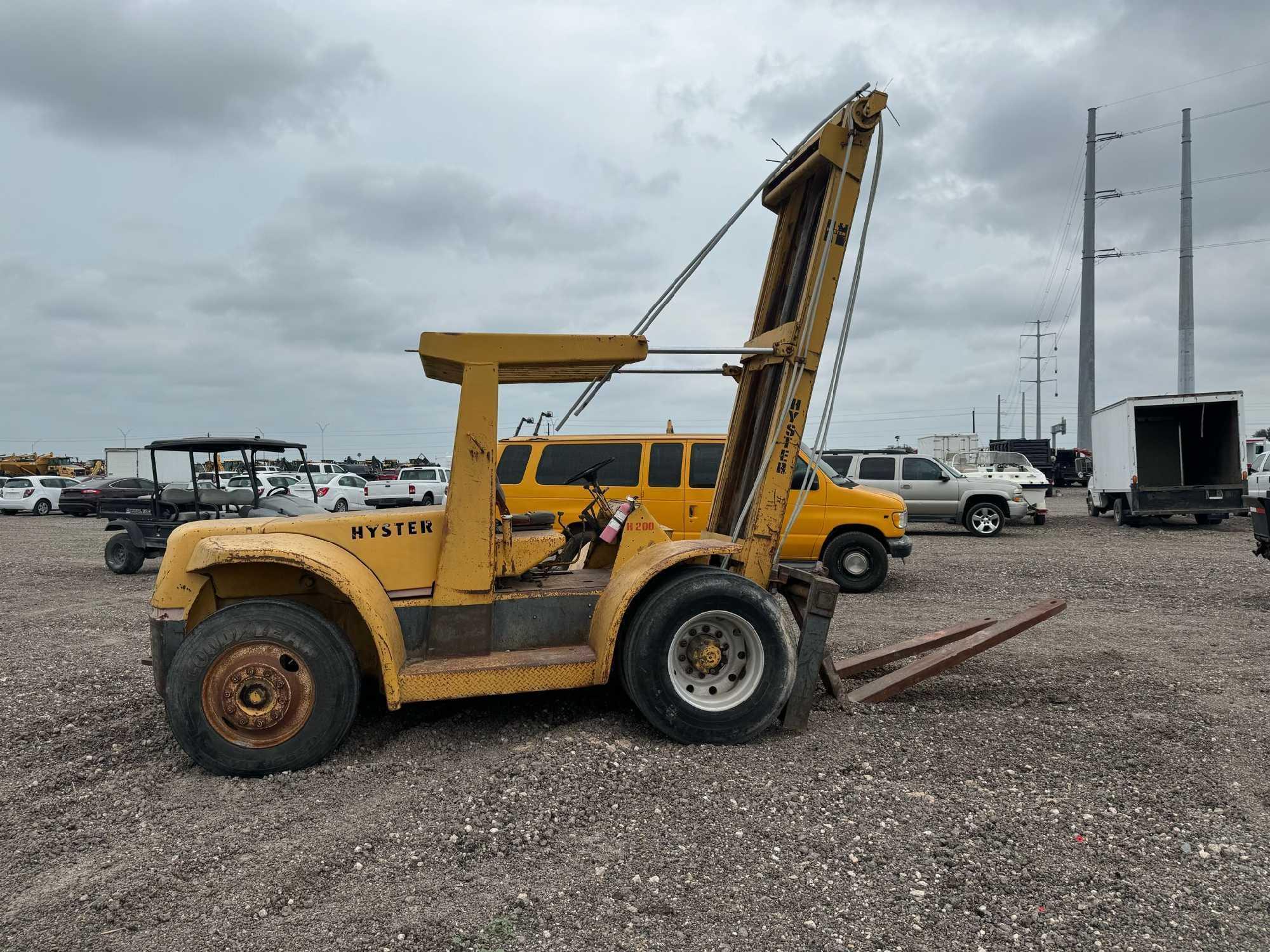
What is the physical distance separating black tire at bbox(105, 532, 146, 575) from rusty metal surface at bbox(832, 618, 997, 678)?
39.9 ft

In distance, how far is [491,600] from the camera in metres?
5.00

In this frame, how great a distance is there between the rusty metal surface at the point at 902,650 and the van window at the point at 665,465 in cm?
437

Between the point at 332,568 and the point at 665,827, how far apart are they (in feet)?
7.01

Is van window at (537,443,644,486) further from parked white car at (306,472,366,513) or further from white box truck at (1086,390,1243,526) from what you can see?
parked white car at (306,472,366,513)

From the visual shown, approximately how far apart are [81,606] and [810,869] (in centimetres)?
1048

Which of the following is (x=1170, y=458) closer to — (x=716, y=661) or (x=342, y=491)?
(x=716, y=661)

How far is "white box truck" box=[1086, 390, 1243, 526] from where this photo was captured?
18594 mm

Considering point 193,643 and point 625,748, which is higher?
point 193,643

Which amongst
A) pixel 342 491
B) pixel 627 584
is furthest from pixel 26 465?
pixel 627 584

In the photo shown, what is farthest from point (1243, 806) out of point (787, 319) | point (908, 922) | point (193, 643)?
point (193, 643)

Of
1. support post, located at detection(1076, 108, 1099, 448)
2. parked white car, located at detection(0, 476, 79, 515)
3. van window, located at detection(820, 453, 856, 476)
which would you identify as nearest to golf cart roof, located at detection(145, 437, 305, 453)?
van window, located at detection(820, 453, 856, 476)

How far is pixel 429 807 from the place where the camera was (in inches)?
162

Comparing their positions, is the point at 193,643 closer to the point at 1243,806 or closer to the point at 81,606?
the point at 1243,806

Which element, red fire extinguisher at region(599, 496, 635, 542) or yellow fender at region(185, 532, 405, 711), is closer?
yellow fender at region(185, 532, 405, 711)
